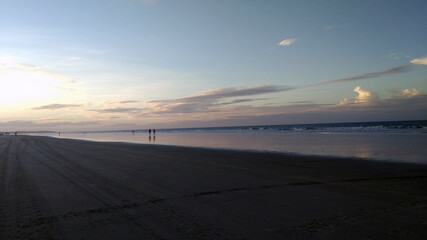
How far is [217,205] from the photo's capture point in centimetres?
684

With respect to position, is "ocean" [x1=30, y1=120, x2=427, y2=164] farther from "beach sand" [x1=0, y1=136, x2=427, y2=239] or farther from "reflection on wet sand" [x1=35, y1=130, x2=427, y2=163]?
"beach sand" [x1=0, y1=136, x2=427, y2=239]

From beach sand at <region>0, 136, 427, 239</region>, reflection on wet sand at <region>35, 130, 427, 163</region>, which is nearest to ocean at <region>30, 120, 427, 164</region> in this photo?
reflection on wet sand at <region>35, 130, 427, 163</region>

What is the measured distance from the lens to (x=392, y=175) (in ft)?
34.7

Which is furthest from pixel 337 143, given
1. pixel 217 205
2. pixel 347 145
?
pixel 217 205

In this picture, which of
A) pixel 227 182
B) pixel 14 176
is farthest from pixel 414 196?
pixel 14 176

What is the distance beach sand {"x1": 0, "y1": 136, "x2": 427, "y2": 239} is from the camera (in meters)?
5.11

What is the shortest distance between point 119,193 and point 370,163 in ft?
37.1

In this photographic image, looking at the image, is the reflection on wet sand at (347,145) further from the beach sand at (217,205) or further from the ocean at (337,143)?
the beach sand at (217,205)

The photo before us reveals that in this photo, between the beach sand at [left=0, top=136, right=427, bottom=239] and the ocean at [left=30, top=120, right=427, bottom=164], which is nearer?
the beach sand at [left=0, top=136, right=427, bottom=239]

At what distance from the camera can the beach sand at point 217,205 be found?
5.11m

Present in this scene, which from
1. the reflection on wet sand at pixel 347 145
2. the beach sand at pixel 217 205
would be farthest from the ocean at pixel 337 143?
the beach sand at pixel 217 205

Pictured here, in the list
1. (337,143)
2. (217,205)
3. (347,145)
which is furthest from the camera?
(337,143)

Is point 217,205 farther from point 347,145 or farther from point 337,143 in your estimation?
point 337,143

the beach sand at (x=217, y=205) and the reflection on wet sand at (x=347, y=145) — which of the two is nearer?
the beach sand at (x=217, y=205)
